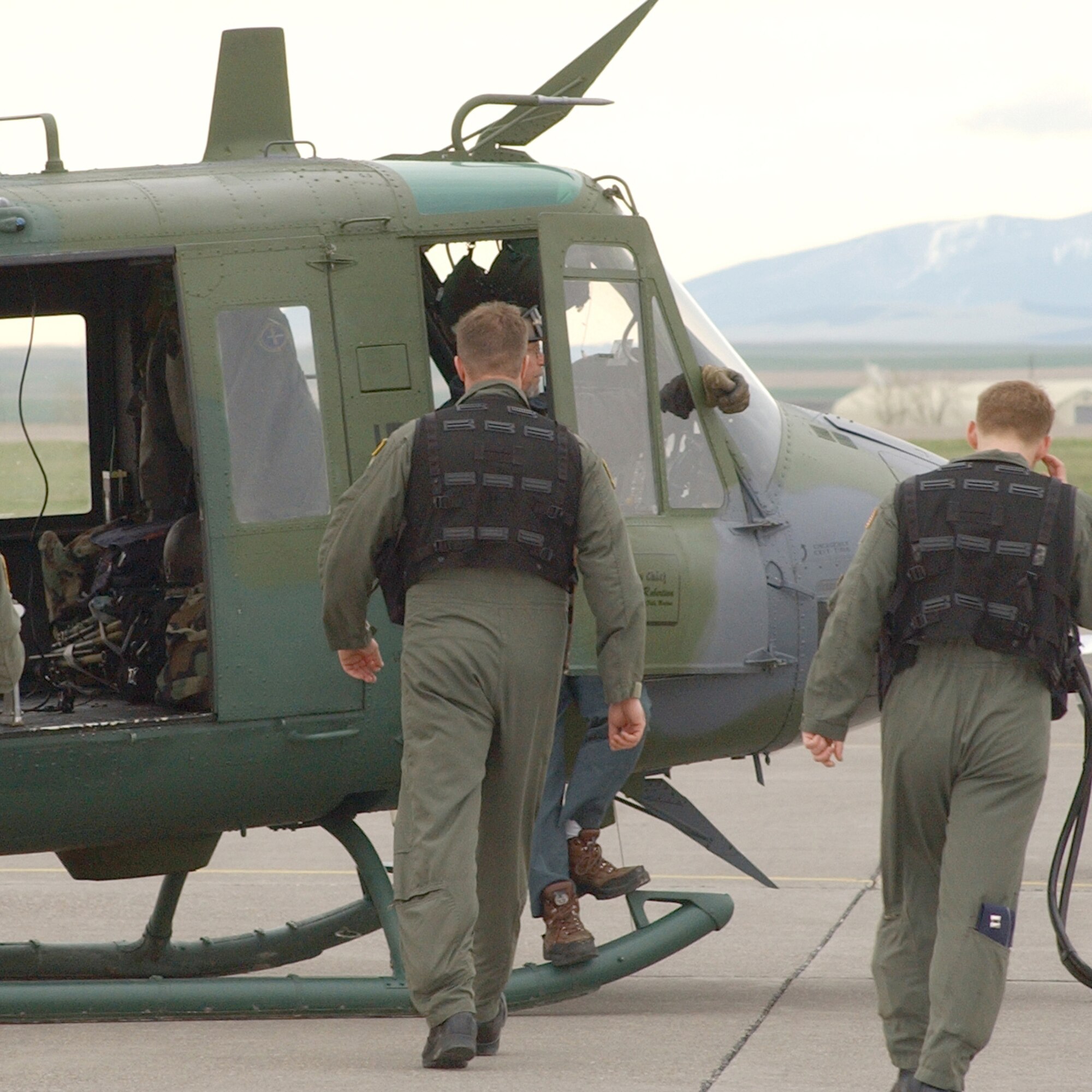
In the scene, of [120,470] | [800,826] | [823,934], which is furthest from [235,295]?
[800,826]

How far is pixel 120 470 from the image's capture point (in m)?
7.46

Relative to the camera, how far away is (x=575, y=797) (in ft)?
19.9

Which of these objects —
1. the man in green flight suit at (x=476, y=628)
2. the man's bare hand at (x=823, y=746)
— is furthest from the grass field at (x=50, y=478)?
the man's bare hand at (x=823, y=746)

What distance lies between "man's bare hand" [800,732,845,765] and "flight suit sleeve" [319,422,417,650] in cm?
121

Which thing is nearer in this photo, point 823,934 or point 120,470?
point 120,470

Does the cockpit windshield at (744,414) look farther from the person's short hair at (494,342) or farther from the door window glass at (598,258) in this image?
the person's short hair at (494,342)

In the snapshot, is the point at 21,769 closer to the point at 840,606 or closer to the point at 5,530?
the point at 5,530

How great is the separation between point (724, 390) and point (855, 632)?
6.03ft

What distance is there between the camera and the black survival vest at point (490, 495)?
5023 millimetres

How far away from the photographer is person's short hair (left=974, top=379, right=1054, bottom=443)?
4828 millimetres

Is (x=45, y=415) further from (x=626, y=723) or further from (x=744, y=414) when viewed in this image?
(x=626, y=723)

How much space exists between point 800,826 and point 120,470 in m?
4.86

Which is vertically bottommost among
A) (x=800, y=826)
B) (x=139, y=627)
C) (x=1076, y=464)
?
(x=1076, y=464)

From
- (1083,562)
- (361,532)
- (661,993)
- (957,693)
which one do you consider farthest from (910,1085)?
(661,993)
